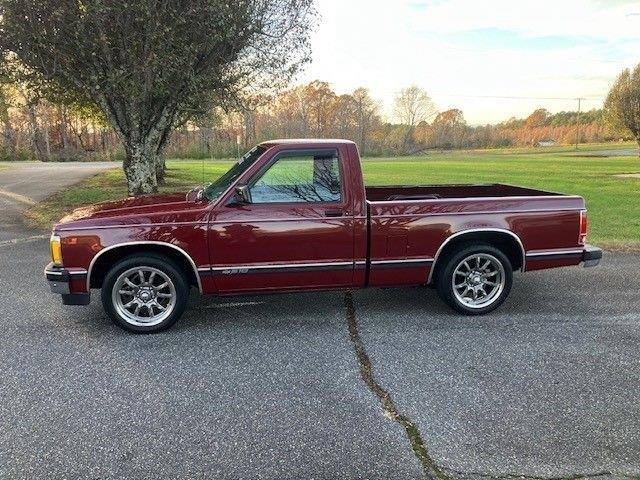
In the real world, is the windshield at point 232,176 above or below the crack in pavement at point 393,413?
above

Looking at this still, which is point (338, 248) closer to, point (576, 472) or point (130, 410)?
point (130, 410)

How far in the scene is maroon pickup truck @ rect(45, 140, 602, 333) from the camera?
459 cm

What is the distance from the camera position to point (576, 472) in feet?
9.14

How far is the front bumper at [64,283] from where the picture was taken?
4.53 m

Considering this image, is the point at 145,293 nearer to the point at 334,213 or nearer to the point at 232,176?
the point at 232,176

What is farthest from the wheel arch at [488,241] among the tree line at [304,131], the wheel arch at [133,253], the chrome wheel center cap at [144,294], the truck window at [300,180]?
the tree line at [304,131]

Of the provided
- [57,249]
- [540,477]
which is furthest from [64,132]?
[540,477]

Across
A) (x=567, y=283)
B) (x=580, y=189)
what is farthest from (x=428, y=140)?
(x=567, y=283)

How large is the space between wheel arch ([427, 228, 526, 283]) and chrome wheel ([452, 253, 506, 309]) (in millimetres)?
190

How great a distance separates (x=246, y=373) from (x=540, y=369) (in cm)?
235

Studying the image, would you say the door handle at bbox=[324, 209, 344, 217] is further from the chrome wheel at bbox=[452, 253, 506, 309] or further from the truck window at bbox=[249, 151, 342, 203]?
the chrome wheel at bbox=[452, 253, 506, 309]

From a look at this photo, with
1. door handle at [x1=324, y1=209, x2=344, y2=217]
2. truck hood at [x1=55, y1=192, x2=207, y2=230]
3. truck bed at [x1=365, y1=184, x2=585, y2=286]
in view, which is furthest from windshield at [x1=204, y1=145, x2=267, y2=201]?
truck bed at [x1=365, y1=184, x2=585, y2=286]

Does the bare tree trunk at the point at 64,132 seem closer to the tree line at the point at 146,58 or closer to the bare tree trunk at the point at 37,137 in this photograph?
the bare tree trunk at the point at 37,137

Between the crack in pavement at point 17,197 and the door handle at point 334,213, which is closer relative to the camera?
the door handle at point 334,213
